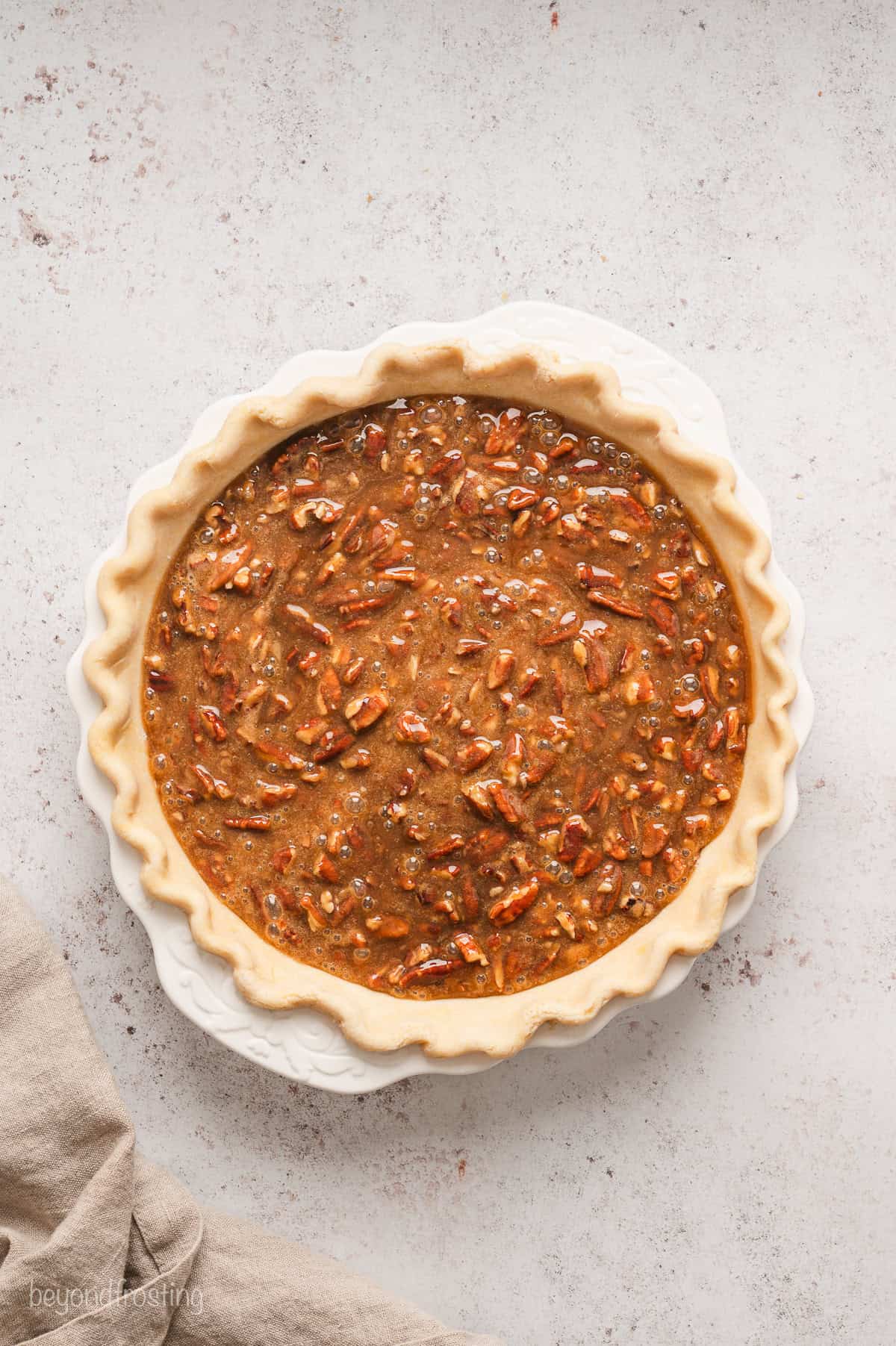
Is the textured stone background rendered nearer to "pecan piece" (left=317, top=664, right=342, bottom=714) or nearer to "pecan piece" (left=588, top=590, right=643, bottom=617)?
"pecan piece" (left=588, top=590, right=643, bottom=617)

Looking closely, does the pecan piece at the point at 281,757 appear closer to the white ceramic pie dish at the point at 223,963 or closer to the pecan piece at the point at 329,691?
the pecan piece at the point at 329,691

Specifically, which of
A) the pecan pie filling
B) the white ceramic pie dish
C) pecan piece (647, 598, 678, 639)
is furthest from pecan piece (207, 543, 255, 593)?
pecan piece (647, 598, 678, 639)

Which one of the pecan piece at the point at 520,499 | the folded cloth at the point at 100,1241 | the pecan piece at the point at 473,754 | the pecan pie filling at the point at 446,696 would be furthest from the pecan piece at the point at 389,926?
the pecan piece at the point at 520,499

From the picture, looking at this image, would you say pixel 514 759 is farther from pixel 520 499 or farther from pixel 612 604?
pixel 520 499

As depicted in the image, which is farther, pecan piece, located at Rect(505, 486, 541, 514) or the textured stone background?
the textured stone background

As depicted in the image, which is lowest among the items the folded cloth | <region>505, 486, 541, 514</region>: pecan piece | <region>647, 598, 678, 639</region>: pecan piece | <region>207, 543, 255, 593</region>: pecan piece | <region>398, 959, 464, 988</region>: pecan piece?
the folded cloth

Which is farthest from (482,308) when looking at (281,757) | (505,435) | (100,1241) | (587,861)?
(100,1241)

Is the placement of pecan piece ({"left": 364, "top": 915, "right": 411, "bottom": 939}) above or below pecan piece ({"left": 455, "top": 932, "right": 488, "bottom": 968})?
Result: above

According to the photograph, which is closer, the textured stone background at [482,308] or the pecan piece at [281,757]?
the pecan piece at [281,757]
